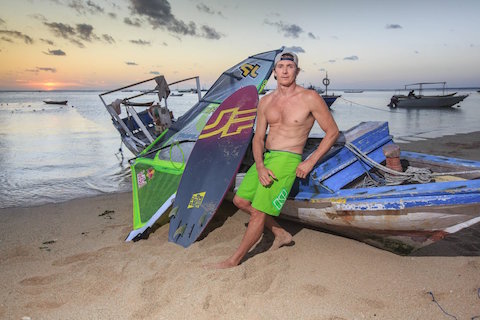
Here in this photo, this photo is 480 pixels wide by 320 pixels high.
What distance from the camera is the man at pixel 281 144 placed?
9.86 ft

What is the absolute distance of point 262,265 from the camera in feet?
10.9

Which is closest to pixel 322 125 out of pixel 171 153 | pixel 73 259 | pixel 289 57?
pixel 289 57

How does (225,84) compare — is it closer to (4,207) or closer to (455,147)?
(4,207)

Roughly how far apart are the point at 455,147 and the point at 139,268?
444 inches

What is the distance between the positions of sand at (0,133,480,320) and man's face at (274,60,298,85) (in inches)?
77.5

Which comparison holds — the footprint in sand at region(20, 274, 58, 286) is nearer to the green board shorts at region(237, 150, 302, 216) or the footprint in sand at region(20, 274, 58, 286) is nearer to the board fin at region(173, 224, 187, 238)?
the board fin at region(173, 224, 187, 238)

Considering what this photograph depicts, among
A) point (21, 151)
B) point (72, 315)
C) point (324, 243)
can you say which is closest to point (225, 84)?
point (324, 243)

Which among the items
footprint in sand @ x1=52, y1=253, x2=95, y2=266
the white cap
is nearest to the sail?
footprint in sand @ x1=52, y1=253, x2=95, y2=266

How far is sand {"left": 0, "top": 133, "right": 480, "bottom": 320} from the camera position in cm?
266

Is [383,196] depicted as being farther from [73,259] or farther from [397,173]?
[73,259]

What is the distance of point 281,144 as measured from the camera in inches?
125

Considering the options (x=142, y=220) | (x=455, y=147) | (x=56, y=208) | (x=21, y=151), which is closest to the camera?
(x=142, y=220)

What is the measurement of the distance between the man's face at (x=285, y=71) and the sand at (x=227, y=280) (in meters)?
1.97

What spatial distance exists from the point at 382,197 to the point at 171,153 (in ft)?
11.7
